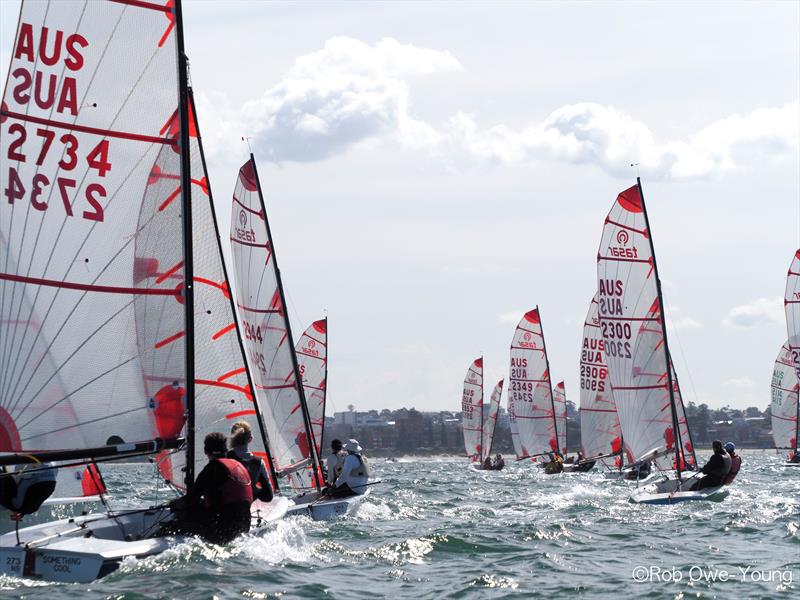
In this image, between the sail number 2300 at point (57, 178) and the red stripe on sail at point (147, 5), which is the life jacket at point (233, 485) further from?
the red stripe on sail at point (147, 5)

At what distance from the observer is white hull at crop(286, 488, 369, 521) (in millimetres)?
16078

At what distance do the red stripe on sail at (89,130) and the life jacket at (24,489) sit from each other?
3.08m

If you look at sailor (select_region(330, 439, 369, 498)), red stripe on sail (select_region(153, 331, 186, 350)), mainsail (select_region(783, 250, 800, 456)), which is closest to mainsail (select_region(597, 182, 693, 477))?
sailor (select_region(330, 439, 369, 498))

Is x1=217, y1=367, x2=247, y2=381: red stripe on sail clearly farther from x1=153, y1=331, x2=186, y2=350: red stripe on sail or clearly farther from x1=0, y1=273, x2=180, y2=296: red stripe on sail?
x1=0, y1=273, x2=180, y2=296: red stripe on sail

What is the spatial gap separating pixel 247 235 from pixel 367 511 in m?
5.64

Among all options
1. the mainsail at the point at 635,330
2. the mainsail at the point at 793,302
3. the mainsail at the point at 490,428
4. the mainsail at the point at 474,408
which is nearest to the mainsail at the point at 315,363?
the mainsail at the point at 635,330

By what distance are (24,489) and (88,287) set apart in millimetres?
1902

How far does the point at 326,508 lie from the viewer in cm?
1644

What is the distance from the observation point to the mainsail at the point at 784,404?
52719 millimetres

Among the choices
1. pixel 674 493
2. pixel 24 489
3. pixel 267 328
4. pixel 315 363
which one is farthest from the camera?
pixel 315 363

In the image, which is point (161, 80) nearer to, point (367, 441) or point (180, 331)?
point (180, 331)

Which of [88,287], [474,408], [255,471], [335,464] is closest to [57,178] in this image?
[88,287]

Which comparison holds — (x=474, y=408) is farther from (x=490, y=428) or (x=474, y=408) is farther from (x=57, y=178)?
(x=57, y=178)

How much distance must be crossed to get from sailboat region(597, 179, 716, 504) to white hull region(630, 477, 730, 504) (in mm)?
2321
